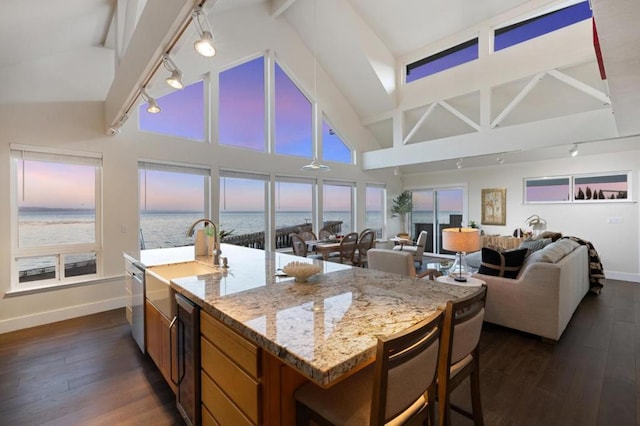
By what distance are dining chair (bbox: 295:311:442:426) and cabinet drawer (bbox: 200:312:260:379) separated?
0.23m

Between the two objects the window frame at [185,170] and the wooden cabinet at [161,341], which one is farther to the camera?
the window frame at [185,170]

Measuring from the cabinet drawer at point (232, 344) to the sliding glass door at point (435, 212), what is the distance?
769 cm

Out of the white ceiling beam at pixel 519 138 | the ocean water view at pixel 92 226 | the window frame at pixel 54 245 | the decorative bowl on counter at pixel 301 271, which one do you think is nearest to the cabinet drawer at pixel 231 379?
the decorative bowl on counter at pixel 301 271

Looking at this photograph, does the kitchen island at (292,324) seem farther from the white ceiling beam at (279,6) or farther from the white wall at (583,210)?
the white wall at (583,210)

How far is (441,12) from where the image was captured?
17.2 ft

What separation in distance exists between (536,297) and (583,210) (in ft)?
14.4

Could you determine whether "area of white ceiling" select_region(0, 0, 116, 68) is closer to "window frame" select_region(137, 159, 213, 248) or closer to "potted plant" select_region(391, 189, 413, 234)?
"window frame" select_region(137, 159, 213, 248)

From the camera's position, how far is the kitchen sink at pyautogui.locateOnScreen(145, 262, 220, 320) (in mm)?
1951

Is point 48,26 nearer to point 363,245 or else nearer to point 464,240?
point 464,240

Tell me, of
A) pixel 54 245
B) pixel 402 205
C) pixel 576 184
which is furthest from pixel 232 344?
pixel 402 205

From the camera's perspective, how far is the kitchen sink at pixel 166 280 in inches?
76.8

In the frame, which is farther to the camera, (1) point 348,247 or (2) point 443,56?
(2) point 443,56

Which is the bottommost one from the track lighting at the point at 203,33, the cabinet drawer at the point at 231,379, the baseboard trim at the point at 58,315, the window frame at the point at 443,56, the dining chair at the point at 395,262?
the baseboard trim at the point at 58,315

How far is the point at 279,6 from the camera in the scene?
552cm
